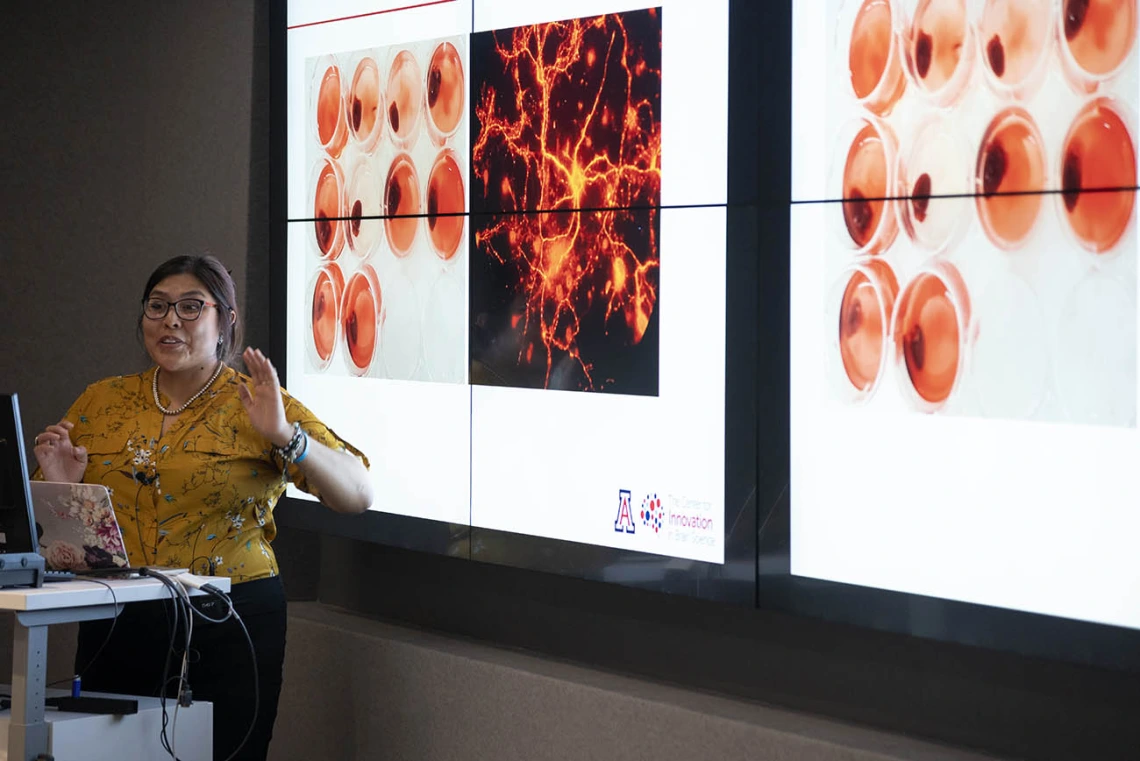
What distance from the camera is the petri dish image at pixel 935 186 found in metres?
2.54

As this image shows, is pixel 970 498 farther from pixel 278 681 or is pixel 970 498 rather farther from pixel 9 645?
pixel 9 645

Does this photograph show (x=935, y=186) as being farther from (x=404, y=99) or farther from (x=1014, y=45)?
(x=404, y=99)

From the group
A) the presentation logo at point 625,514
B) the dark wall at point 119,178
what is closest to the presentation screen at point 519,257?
the presentation logo at point 625,514

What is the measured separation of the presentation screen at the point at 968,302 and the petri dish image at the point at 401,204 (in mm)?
1321

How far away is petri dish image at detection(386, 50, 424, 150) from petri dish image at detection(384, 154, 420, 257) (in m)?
0.06

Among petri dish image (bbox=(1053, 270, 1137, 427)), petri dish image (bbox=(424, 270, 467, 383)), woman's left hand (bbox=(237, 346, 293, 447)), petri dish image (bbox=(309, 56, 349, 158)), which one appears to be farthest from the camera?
petri dish image (bbox=(309, 56, 349, 158))

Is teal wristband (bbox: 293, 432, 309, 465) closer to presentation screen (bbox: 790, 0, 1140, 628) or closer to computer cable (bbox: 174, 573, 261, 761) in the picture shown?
computer cable (bbox: 174, 573, 261, 761)

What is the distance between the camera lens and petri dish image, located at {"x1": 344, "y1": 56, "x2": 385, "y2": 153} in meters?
3.87

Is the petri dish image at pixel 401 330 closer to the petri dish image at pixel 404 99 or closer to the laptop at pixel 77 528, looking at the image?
the petri dish image at pixel 404 99

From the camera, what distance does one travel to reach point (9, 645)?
14.3 feet

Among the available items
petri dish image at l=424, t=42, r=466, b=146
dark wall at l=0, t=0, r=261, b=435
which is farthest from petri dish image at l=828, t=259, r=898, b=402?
dark wall at l=0, t=0, r=261, b=435

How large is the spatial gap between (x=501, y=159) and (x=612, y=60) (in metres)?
0.45

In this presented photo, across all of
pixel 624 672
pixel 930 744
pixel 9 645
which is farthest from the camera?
pixel 9 645

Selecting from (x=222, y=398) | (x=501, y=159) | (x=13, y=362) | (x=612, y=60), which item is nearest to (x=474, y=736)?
(x=222, y=398)
